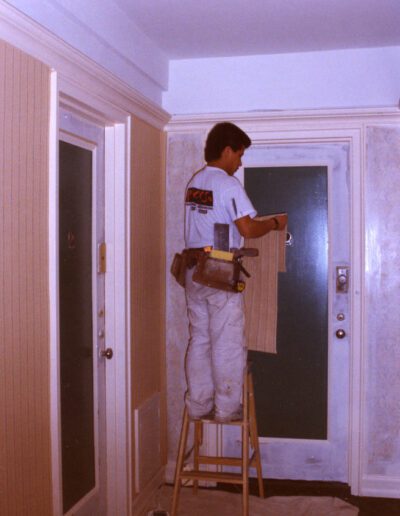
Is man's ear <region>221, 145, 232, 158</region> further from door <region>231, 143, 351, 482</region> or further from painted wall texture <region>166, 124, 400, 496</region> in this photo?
painted wall texture <region>166, 124, 400, 496</region>

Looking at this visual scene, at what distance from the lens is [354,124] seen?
336 cm

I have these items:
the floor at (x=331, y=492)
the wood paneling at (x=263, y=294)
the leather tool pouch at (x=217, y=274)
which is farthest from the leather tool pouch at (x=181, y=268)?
the floor at (x=331, y=492)

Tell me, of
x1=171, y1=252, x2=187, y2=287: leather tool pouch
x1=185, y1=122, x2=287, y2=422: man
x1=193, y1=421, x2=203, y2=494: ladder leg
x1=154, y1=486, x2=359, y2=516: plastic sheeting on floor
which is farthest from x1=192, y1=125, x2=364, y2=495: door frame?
x1=171, y1=252, x2=187, y2=287: leather tool pouch

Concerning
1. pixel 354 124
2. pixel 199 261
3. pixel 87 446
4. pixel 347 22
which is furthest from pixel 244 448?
pixel 347 22

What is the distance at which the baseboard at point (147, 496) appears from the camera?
119 inches

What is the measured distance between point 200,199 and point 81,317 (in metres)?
0.80

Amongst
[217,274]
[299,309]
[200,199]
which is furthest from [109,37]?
[299,309]

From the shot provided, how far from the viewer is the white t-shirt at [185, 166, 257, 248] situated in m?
2.74

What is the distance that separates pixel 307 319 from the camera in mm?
3539

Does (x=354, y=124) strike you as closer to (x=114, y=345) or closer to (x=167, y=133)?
(x=167, y=133)

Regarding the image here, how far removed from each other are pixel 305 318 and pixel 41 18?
7.47 feet

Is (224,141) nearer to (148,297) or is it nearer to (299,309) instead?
(148,297)

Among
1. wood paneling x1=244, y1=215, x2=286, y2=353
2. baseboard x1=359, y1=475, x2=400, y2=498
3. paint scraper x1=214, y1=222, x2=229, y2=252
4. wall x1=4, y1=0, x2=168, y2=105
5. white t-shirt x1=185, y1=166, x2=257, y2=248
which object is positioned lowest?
baseboard x1=359, y1=475, x2=400, y2=498

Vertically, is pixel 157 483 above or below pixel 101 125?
below
